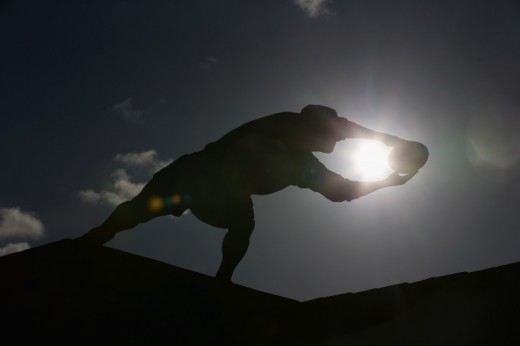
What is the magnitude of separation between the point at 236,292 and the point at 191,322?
0.34m

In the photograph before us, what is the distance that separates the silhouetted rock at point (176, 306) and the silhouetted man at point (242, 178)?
4.27 ft

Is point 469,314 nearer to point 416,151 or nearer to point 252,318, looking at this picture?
point 252,318

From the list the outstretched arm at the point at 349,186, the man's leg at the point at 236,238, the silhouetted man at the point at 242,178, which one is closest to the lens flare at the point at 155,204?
the silhouetted man at the point at 242,178

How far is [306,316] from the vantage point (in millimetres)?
2910

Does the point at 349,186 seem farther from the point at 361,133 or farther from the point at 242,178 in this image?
the point at 242,178

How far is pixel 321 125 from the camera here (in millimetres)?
5043

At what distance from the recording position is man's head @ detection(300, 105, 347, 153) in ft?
16.6

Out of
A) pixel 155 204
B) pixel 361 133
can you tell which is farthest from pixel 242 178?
→ pixel 361 133

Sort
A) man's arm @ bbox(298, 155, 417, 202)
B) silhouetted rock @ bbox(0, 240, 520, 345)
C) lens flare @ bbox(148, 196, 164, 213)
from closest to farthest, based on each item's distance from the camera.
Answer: silhouetted rock @ bbox(0, 240, 520, 345) < lens flare @ bbox(148, 196, 164, 213) < man's arm @ bbox(298, 155, 417, 202)

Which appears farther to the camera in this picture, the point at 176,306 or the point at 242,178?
the point at 242,178

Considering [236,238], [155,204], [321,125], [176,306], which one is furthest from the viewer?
[321,125]

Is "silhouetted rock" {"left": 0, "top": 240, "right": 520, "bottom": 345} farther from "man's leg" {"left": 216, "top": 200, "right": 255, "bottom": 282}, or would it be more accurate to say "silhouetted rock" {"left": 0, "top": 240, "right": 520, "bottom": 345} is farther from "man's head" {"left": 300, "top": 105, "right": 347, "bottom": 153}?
"man's head" {"left": 300, "top": 105, "right": 347, "bottom": 153}

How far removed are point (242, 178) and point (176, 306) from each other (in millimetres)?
1700

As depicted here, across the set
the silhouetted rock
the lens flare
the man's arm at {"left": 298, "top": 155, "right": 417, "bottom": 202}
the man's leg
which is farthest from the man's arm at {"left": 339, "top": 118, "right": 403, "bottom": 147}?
the silhouetted rock
